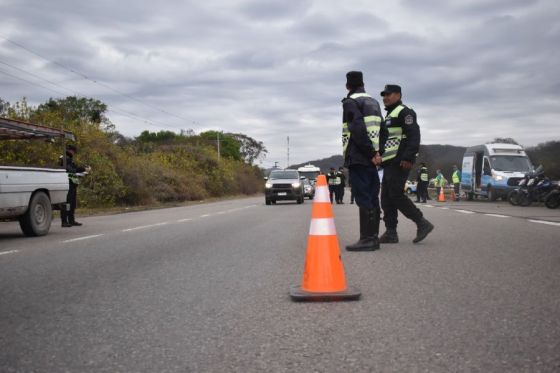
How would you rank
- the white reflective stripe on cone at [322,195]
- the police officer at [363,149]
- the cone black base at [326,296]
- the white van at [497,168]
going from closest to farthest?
the cone black base at [326,296] < the white reflective stripe on cone at [322,195] < the police officer at [363,149] < the white van at [497,168]

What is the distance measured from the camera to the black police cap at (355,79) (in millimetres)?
7773

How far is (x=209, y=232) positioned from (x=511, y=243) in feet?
17.8

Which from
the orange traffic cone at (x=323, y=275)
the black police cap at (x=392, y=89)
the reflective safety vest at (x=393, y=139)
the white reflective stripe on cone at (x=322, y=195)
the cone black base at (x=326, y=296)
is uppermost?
the black police cap at (x=392, y=89)

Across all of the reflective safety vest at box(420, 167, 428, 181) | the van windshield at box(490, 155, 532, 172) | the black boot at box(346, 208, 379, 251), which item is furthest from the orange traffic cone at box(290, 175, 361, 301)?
the van windshield at box(490, 155, 532, 172)

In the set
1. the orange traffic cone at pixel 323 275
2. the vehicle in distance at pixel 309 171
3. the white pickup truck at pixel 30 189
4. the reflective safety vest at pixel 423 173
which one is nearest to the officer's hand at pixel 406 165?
the orange traffic cone at pixel 323 275

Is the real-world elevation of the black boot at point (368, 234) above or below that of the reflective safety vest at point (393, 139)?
below

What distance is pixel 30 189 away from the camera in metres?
11.2

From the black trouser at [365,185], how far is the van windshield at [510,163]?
21912mm

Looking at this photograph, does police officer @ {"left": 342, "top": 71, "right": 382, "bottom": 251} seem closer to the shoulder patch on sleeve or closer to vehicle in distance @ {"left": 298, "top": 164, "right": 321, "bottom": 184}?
the shoulder patch on sleeve

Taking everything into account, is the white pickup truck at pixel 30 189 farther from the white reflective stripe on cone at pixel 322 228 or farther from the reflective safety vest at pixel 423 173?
the reflective safety vest at pixel 423 173

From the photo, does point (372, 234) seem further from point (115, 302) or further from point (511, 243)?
point (115, 302)

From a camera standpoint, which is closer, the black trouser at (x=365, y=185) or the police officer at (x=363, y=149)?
the police officer at (x=363, y=149)

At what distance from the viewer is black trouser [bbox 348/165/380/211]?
25.6ft

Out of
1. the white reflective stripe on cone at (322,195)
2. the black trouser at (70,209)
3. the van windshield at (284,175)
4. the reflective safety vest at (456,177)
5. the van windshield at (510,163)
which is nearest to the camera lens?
the white reflective stripe on cone at (322,195)
